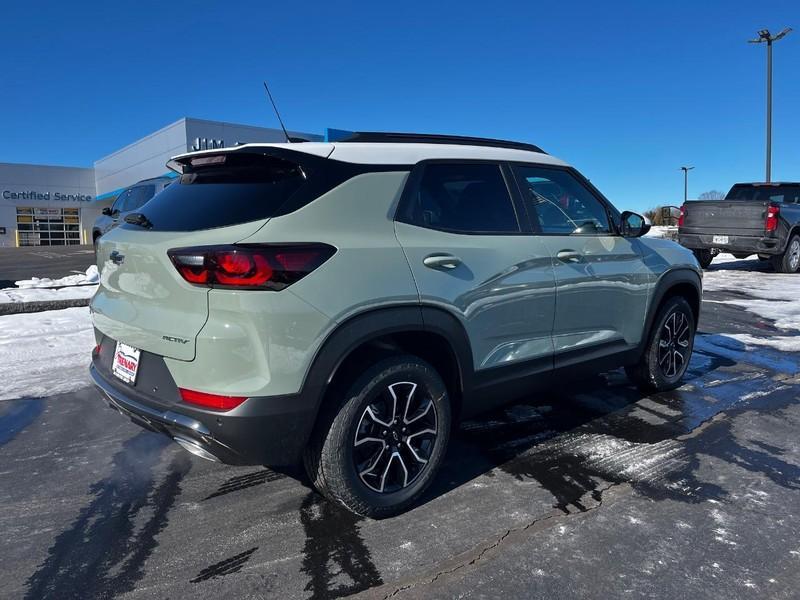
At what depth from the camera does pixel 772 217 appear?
12125 mm

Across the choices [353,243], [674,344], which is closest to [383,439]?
[353,243]

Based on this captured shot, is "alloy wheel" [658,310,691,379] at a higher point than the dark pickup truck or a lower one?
lower

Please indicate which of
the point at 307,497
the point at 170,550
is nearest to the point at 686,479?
the point at 307,497

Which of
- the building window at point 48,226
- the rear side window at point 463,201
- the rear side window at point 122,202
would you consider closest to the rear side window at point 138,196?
the rear side window at point 122,202


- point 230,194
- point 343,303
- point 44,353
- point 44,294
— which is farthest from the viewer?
point 44,294

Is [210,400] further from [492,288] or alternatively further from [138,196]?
[138,196]

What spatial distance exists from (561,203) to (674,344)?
1743 millimetres

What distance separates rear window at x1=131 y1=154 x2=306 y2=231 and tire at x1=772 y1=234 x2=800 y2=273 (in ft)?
44.1

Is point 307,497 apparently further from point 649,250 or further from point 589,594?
point 649,250

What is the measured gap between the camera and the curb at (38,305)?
24.8 ft

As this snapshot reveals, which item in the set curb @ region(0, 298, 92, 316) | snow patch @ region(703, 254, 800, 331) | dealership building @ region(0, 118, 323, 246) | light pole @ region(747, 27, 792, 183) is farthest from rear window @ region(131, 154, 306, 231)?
dealership building @ region(0, 118, 323, 246)

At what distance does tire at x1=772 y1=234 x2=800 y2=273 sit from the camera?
505 inches

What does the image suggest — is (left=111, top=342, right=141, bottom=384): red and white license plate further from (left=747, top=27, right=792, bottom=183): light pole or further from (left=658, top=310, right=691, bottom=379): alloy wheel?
(left=747, top=27, right=792, bottom=183): light pole

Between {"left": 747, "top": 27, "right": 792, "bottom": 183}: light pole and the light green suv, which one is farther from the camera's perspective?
{"left": 747, "top": 27, "right": 792, "bottom": 183}: light pole
